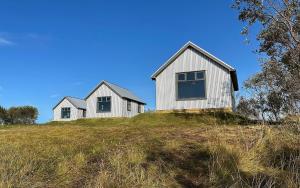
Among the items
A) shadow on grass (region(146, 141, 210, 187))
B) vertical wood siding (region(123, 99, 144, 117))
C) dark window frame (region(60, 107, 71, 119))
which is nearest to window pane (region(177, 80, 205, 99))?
shadow on grass (region(146, 141, 210, 187))

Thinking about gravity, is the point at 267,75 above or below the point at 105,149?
above

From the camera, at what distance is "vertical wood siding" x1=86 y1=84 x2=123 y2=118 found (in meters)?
35.2

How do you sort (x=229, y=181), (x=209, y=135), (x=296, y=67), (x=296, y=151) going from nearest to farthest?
(x=229, y=181)
(x=296, y=151)
(x=209, y=135)
(x=296, y=67)

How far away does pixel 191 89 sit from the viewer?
21.5m

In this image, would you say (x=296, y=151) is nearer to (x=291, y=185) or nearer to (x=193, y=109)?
(x=291, y=185)

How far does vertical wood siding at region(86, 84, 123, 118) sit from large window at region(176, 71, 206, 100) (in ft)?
47.9

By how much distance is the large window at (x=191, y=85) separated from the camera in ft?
70.1

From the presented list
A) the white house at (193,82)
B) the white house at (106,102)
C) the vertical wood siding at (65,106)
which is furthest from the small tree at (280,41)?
the vertical wood siding at (65,106)

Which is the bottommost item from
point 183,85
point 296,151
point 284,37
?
point 296,151

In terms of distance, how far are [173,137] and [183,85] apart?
13.4 m

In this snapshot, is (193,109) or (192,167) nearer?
(192,167)

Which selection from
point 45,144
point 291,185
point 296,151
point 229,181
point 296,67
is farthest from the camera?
point 296,67

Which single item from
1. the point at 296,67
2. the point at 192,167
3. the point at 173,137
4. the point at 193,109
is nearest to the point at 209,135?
the point at 173,137

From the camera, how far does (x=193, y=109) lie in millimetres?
21250
